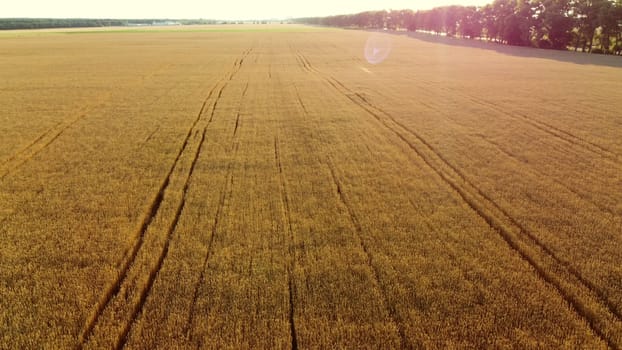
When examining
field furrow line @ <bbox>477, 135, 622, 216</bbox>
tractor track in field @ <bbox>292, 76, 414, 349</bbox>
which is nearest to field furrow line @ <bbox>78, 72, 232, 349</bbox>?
tractor track in field @ <bbox>292, 76, 414, 349</bbox>

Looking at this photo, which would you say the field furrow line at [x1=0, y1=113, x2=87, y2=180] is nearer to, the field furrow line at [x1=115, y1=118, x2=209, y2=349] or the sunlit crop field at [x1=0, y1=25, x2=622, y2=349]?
the sunlit crop field at [x1=0, y1=25, x2=622, y2=349]

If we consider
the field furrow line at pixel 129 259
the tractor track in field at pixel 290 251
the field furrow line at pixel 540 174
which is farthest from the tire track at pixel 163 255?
the field furrow line at pixel 540 174

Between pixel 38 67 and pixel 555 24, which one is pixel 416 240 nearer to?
pixel 38 67

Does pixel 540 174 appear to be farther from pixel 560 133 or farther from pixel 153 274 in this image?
pixel 153 274

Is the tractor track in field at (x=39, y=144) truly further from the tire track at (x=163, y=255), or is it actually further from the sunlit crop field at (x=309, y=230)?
the tire track at (x=163, y=255)

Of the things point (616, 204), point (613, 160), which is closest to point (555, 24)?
point (613, 160)

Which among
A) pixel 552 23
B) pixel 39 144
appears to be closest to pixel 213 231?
pixel 39 144
